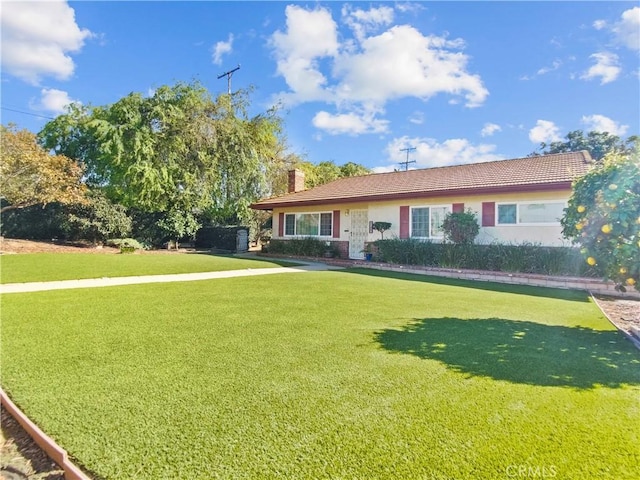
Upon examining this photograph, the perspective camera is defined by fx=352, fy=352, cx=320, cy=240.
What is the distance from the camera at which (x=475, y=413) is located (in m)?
2.63

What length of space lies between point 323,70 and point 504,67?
9.64m

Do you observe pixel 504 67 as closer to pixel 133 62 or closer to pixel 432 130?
pixel 432 130

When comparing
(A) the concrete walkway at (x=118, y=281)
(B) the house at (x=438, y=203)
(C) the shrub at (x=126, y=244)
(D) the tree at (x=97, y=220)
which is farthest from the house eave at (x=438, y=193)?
(D) the tree at (x=97, y=220)

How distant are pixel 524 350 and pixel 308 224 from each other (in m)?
14.6

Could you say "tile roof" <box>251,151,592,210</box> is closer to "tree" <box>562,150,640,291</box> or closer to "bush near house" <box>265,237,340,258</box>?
"bush near house" <box>265,237,340,258</box>

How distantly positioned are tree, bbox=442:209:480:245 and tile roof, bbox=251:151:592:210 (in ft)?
3.00

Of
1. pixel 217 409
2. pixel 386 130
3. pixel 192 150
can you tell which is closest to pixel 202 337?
pixel 217 409

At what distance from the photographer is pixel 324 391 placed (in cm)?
298

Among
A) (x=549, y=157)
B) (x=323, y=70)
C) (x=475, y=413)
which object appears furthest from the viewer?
(x=323, y=70)

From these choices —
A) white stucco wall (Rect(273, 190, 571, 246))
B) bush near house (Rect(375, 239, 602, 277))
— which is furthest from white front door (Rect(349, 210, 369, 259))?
bush near house (Rect(375, 239, 602, 277))

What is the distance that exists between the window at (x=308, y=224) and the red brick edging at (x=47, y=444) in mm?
15025

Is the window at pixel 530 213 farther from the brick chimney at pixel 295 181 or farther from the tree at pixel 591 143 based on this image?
the tree at pixel 591 143

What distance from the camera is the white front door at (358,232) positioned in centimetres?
1627

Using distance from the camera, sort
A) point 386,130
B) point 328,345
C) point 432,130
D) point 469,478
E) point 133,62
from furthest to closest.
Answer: point 386,130 → point 432,130 → point 133,62 → point 328,345 → point 469,478
